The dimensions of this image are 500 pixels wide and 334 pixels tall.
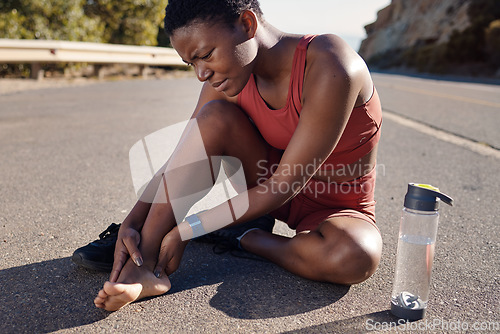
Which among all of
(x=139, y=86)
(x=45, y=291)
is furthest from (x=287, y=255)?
(x=139, y=86)

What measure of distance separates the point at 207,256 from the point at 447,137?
157 inches

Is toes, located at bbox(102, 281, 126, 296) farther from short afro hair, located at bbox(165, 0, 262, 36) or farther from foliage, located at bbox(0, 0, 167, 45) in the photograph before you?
foliage, located at bbox(0, 0, 167, 45)

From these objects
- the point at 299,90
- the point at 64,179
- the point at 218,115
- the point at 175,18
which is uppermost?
the point at 175,18

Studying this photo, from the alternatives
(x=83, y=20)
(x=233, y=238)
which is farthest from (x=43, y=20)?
(x=233, y=238)

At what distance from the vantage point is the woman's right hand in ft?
6.68

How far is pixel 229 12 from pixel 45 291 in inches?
53.0

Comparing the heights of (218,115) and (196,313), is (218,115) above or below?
above

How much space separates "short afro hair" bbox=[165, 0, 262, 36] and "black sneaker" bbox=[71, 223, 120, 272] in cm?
100

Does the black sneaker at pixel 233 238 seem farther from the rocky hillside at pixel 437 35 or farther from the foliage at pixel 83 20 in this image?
the rocky hillside at pixel 437 35

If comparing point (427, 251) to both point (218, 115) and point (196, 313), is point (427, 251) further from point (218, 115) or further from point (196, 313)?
point (218, 115)

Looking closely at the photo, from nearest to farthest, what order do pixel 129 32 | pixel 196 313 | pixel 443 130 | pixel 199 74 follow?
pixel 196 313 < pixel 199 74 < pixel 443 130 < pixel 129 32

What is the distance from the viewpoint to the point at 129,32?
581 inches

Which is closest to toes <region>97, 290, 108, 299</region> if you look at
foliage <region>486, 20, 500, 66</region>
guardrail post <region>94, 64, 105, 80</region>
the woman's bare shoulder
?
the woman's bare shoulder

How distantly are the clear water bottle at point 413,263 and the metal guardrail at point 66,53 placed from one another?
798 cm
